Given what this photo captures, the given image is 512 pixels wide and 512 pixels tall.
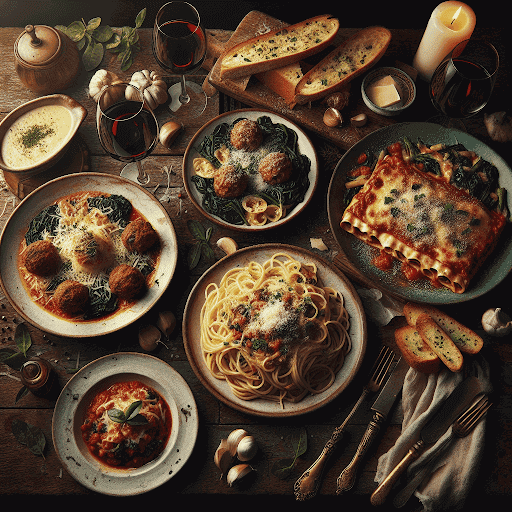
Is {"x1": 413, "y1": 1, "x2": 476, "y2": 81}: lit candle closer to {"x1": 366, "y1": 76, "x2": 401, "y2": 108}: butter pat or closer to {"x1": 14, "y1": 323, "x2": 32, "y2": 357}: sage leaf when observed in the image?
{"x1": 366, "y1": 76, "x2": 401, "y2": 108}: butter pat

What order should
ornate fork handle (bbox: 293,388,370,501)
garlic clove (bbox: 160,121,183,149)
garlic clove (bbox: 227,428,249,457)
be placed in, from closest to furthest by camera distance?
ornate fork handle (bbox: 293,388,370,501) < garlic clove (bbox: 227,428,249,457) < garlic clove (bbox: 160,121,183,149)

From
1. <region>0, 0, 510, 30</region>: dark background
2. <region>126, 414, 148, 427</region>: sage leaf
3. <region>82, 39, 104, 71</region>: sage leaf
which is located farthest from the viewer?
<region>0, 0, 510, 30</region>: dark background

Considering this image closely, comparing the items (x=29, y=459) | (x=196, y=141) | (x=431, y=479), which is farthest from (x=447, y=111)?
(x=29, y=459)

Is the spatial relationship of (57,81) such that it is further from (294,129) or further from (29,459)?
(29,459)

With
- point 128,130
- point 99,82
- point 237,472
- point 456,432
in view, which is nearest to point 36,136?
point 99,82

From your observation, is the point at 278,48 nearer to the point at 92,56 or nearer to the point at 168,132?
the point at 168,132

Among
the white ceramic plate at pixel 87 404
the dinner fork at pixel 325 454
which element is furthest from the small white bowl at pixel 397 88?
the white ceramic plate at pixel 87 404

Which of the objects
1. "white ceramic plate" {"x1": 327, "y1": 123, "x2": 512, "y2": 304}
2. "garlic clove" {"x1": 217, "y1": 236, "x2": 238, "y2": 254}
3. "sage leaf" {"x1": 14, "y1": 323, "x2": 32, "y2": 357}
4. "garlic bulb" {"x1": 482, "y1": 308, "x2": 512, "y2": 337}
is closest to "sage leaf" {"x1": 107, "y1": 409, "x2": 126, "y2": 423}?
"sage leaf" {"x1": 14, "y1": 323, "x2": 32, "y2": 357}
